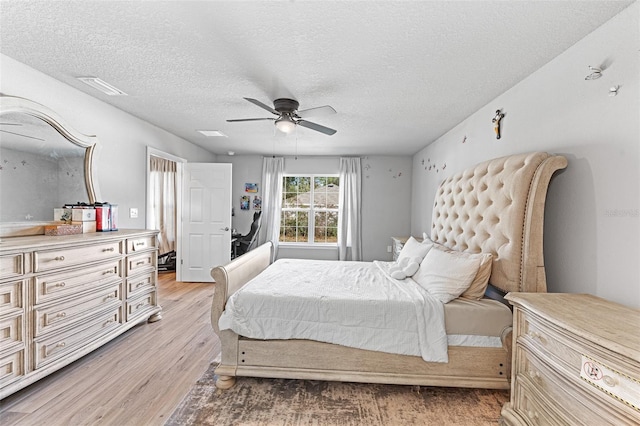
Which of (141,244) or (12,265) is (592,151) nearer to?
(12,265)

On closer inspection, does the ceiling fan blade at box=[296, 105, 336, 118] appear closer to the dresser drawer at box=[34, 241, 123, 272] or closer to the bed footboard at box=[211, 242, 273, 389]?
the bed footboard at box=[211, 242, 273, 389]

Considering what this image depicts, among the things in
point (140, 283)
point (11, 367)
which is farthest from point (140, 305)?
point (11, 367)

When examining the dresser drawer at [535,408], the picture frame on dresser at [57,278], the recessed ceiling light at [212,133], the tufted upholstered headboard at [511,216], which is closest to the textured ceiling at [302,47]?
the picture frame on dresser at [57,278]

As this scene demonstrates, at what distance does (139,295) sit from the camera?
2896 mm

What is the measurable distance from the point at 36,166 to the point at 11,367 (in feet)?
5.02

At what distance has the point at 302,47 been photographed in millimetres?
1871

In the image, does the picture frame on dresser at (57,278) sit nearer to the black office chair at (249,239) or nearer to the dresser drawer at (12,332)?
the dresser drawer at (12,332)

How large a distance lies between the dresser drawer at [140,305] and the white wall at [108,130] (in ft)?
2.96

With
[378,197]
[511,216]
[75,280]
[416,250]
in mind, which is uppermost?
[378,197]

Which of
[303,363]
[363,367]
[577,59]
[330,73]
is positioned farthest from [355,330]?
[577,59]

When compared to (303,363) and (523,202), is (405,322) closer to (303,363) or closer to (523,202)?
A: (303,363)

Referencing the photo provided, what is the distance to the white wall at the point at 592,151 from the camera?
1425 mm

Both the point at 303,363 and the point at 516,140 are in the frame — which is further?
the point at 516,140

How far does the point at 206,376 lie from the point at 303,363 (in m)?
0.77
